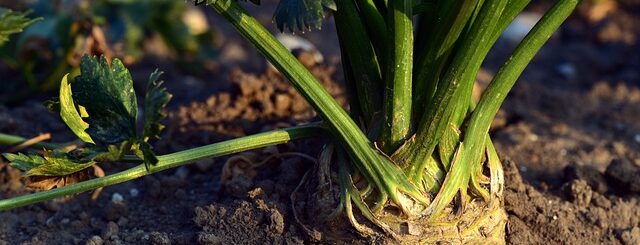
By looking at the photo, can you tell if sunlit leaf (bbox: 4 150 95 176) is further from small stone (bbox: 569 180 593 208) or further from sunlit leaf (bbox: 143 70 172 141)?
small stone (bbox: 569 180 593 208)

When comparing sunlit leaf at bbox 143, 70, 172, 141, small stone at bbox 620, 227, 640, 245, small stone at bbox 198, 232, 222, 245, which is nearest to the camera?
sunlit leaf at bbox 143, 70, 172, 141

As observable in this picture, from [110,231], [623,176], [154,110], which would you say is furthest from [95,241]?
[623,176]

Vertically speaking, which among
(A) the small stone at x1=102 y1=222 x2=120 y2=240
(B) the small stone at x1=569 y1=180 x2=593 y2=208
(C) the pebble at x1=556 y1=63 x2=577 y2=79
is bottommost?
(B) the small stone at x1=569 y1=180 x2=593 y2=208

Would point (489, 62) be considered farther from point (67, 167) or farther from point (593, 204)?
point (67, 167)

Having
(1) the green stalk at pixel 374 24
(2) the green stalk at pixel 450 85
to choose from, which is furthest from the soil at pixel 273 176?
(1) the green stalk at pixel 374 24

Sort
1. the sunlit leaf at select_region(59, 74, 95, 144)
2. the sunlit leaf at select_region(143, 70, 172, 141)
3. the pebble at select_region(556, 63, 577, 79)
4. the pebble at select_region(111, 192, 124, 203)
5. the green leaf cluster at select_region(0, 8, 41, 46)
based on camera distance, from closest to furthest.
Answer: the sunlit leaf at select_region(143, 70, 172, 141)
the sunlit leaf at select_region(59, 74, 95, 144)
the green leaf cluster at select_region(0, 8, 41, 46)
the pebble at select_region(111, 192, 124, 203)
the pebble at select_region(556, 63, 577, 79)

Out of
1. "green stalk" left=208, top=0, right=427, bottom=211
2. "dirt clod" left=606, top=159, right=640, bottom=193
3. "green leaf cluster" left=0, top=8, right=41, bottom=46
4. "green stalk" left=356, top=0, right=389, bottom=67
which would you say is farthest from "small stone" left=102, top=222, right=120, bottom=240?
"dirt clod" left=606, top=159, right=640, bottom=193

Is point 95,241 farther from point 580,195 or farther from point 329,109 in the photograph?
point 580,195

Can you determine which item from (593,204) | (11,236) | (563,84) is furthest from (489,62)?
(11,236)
